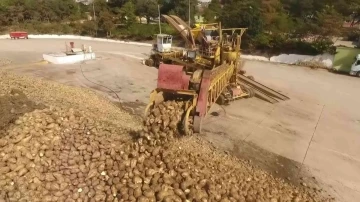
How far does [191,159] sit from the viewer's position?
8.06 m

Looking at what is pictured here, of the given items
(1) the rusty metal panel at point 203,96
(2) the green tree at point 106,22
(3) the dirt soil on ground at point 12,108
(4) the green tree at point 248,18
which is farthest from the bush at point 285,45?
(3) the dirt soil on ground at point 12,108

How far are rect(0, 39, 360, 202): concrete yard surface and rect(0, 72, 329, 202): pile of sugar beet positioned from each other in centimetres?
110

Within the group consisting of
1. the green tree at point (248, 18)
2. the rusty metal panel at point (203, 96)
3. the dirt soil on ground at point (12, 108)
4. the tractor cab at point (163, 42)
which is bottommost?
the dirt soil on ground at point (12, 108)

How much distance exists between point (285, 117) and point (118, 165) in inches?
324

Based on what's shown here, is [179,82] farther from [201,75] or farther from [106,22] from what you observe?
A: [106,22]

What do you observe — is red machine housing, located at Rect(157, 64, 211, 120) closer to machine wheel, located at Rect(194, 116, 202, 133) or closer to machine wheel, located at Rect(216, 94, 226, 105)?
machine wheel, located at Rect(194, 116, 202, 133)

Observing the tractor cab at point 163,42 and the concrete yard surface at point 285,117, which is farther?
the tractor cab at point 163,42

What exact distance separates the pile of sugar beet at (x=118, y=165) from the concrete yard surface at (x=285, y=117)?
110 cm

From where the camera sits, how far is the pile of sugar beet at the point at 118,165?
696 cm

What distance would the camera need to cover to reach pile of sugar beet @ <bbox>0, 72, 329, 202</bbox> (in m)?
6.96

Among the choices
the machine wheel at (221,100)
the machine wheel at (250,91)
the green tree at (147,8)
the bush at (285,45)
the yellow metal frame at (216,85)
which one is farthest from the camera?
the green tree at (147,8)

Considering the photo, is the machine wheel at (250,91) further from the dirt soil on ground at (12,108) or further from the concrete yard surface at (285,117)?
the dirt soil on ground at (12,108)

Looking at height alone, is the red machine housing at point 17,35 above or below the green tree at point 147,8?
below

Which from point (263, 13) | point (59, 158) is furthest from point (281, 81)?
point (59, 158)
